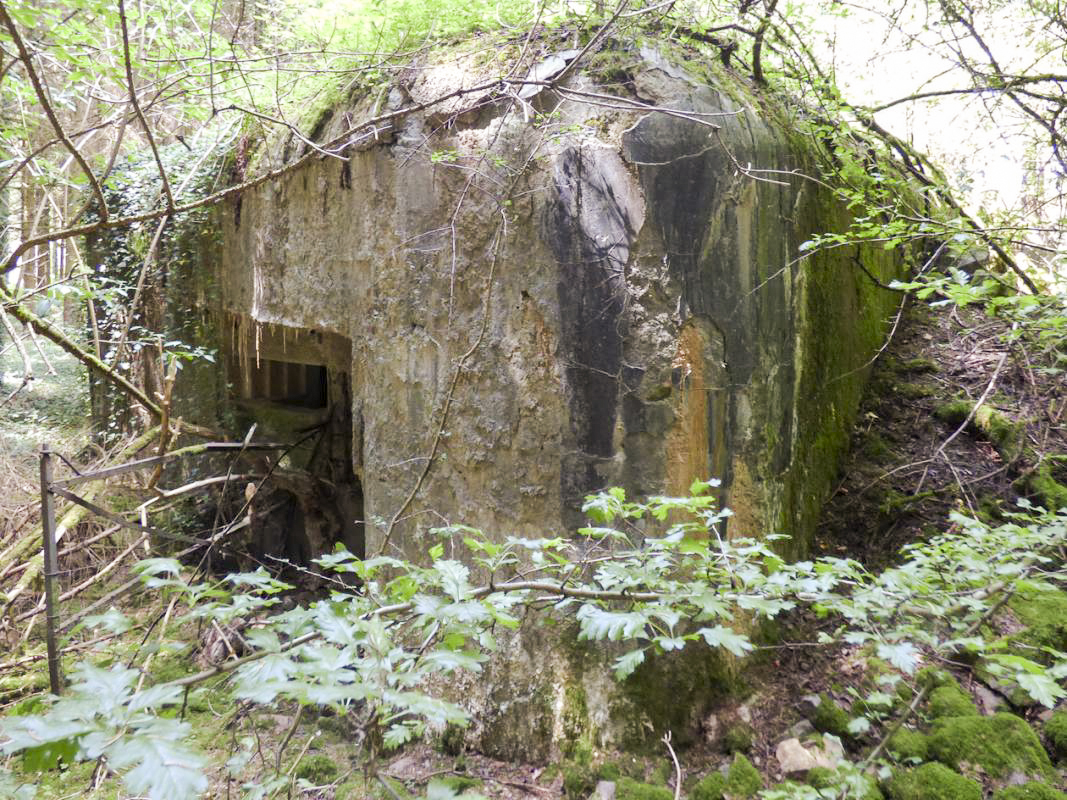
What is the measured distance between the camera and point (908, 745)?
268 cm

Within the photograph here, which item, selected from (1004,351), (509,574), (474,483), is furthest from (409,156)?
(1004,351)

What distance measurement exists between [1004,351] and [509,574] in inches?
125

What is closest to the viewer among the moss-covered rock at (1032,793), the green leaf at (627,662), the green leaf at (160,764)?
the green leaf at (160,764)

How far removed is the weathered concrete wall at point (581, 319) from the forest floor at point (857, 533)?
20 centimetres

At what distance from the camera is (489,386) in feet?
10.7

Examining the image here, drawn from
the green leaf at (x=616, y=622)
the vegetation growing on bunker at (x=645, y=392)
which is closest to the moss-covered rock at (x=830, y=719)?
the vegetation growing on bunker at (x=645, y=392)

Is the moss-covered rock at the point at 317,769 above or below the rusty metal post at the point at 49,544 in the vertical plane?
below

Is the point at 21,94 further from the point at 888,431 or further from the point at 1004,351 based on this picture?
the point at 1004,351

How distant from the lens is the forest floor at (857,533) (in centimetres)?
290

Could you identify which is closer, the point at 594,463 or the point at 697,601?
the point at 697,601

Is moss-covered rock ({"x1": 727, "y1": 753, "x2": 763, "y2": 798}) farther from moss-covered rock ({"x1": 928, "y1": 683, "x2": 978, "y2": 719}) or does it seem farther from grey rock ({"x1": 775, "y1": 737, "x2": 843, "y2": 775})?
moss-covered rock ({"x1": 928, "y1": 683, "x2": 978, "y2": 719})

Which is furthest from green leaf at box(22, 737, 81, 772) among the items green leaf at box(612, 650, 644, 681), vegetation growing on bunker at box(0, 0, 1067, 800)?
green leaf at box(612, 650, 644, 681)

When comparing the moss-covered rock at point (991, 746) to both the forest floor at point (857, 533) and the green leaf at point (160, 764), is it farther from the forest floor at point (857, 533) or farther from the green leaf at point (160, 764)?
the green leaf at point (160, 764)

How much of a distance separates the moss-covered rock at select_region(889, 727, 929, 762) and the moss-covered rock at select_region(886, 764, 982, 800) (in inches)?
2.1
